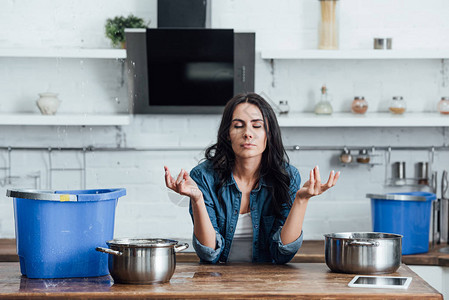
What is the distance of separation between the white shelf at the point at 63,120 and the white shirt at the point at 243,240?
4.96ft

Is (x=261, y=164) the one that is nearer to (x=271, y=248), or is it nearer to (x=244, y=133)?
(x=244, y=133)

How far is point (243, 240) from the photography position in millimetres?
2855

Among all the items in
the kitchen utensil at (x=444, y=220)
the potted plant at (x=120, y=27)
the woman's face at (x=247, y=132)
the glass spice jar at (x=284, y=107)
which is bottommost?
the kitchen utensil at (x=444, y=220)

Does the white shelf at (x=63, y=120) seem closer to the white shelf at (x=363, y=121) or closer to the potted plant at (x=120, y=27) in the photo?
the potted plant at (x=120, y=27)

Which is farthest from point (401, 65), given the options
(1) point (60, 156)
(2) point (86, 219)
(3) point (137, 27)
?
(2) point (86, 219)

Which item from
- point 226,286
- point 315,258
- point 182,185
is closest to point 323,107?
point 315,258

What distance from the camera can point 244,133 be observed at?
2.78 m

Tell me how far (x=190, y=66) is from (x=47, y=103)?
94cm

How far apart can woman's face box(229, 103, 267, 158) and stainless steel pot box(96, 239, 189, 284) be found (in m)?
0.65

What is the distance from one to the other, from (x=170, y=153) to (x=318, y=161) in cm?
100

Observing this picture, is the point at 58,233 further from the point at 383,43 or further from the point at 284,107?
the point at 383,43

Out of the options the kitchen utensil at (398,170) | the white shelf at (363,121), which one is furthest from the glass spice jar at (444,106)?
the kitchen utensil at (398,170)

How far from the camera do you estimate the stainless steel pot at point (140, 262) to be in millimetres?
2213

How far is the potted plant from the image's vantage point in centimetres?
423
